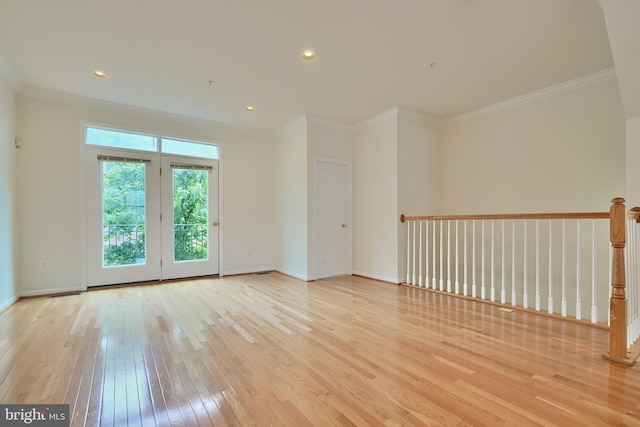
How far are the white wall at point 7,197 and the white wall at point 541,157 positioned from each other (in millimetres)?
6173

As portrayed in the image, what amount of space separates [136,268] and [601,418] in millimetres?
5344

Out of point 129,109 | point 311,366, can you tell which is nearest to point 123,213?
point 129,109

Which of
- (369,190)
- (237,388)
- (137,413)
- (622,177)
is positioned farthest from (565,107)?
(137,413)

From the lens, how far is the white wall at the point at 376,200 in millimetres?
4641

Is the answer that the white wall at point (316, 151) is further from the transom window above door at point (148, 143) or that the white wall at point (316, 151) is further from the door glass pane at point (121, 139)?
the door glass pane at point (121, 139)

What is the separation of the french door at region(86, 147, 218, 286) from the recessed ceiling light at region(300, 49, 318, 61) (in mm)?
2853

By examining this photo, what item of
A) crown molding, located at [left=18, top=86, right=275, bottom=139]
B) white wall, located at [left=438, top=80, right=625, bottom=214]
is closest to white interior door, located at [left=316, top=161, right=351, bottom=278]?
crown molding, located at [left=18, top=86, right=275, bottom=139]

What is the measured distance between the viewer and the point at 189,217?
4996 mm

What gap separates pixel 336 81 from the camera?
3.62 metres

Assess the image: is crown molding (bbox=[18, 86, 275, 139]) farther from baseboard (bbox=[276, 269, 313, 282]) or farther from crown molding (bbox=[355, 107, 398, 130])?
baseboard (bbox=[276, 269, 313, 282])

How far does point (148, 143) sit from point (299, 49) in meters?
3.17

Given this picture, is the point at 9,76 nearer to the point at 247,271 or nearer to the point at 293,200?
the point at 293,200

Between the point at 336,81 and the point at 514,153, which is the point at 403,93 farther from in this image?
the point at 514,153

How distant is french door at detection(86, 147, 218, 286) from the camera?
14.0 feet
